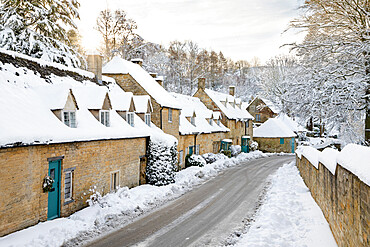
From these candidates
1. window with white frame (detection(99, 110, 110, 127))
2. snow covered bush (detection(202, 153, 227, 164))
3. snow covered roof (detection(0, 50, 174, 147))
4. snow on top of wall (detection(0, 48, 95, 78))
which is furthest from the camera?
snow covered bush (detection(202, 153, 227, 164))

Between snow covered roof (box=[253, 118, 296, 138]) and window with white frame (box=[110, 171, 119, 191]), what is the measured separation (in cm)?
3718

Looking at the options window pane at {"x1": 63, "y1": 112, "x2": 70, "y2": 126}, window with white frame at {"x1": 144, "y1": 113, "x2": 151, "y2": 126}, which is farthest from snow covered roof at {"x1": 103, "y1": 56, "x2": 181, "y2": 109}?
window pane at {"x1": 63, "y1": 112, "x2": 70, "y2": 126}

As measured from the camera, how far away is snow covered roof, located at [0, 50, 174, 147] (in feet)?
32.8

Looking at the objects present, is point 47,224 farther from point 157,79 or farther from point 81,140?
point 157,79

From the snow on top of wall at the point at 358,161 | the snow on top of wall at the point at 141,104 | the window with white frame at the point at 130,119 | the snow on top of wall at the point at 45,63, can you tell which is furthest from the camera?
the snow on top of wall at the point at 141,104

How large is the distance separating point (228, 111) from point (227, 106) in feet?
7.42

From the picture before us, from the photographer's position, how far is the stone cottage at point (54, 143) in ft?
31.7

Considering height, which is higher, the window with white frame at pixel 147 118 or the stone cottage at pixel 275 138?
the window with white frame at pixel 147 118

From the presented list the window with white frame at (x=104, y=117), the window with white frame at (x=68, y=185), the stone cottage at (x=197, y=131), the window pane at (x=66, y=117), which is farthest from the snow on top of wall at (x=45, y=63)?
the stone cottage at (x=197, y=131)

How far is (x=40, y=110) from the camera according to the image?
469 inches

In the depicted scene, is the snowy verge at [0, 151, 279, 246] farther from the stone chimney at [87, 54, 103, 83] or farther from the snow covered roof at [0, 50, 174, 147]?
the stone chimney at [87, 54, 103, 83]

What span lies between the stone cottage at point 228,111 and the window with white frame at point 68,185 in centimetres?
2946

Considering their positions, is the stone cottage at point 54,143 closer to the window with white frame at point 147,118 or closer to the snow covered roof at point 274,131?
the window with white frame at point 147,118

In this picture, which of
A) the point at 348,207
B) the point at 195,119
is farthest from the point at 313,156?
the point at 195,119
